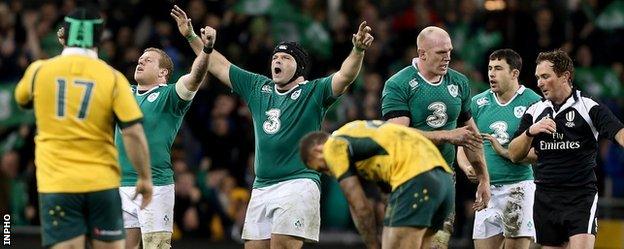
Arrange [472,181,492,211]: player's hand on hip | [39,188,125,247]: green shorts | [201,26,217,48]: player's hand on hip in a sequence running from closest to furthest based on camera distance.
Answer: [39,188,125,247]: green shorts
[201,26,217,48]: player's hand on hip
[472,181,492,211]: player's hand on hip

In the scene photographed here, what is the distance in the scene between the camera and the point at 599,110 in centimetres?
1135

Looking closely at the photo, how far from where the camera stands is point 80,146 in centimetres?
945

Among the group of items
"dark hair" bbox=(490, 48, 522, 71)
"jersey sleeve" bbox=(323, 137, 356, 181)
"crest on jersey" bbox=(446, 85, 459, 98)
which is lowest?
"jersey sleeve" bbox=(323, 137, 356, 181)

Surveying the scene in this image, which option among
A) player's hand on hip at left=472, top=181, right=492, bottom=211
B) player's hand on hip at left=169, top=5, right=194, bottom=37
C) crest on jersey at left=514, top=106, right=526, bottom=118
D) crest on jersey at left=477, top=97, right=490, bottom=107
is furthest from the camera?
crest on jersey at left=477, top=97, right=490, bottom=107

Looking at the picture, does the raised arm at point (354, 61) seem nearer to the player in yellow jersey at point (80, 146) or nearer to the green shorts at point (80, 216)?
the player in yellow jersey at point (80, 146)

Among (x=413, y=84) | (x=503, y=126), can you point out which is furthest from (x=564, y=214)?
(x=413, y=84)

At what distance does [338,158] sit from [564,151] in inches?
115

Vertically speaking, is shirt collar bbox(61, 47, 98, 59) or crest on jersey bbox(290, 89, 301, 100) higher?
shirt collar bbox(61, 47, 98, 59)

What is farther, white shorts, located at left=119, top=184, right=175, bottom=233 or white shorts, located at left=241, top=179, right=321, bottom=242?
white shorts, located at left=119, top=184, right=175, bottom=233

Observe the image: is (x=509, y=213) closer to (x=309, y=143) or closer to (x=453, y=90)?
(x=453, y=90)

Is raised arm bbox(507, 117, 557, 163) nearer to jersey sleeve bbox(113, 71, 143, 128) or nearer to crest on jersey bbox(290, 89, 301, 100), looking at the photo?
crest on jersey bbox(290, 89, 301, 100)

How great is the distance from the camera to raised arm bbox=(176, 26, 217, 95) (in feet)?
38.4

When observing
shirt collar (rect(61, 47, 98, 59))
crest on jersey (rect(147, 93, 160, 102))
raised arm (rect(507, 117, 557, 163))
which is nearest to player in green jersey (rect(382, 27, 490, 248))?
raised arm (rect(507, 117, 557, 163))

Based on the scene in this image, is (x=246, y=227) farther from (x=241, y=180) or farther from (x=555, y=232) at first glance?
(x=241, y=180)
